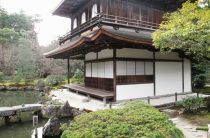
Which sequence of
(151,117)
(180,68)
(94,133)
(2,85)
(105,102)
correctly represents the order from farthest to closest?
(2,85) < (180,68) < (105,102) < (151,117) < (94,133)

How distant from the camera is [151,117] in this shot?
527 cm

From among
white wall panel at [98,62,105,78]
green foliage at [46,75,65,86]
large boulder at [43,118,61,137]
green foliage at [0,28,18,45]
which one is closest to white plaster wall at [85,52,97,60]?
white wall panel at [98,62,105,78]

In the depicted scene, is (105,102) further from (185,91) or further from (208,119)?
(185,91)

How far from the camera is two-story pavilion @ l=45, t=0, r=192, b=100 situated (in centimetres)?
1193

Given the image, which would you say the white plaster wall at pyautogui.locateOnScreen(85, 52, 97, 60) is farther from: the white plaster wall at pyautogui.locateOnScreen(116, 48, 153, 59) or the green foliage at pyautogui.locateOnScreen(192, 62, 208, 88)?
the green foliage at pyautogui.locateOnScreen(192, 62, 208, 88)

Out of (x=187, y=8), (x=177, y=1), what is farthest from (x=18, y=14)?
(x=187, y=8)

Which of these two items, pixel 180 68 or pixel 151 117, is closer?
pixel 151 117

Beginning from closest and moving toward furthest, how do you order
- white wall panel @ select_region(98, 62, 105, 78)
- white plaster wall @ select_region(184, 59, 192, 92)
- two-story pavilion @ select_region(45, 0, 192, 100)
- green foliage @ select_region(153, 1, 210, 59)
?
green foliage @ select_region(153, 1, 210, 59) → two-story pavilion @ select_region(45, 0, 192, 100) → white wall panel @ select_region(98, 62, 105, 78) → white plaster wall @ select_region(184, 59, 192, 92)

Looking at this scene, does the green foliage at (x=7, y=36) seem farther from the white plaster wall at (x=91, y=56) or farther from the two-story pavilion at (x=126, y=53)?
the white plaster wall at (x=91, y=56)

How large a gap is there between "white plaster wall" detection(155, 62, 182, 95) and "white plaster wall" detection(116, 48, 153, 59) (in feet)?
3.13

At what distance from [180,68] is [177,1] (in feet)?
15.7

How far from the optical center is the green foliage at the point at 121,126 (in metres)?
4.40

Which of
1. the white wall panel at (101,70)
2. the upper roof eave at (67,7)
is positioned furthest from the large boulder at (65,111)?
the upper roof eave at (67,7)

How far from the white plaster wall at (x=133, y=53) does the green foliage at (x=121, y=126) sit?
6887 millimetres
